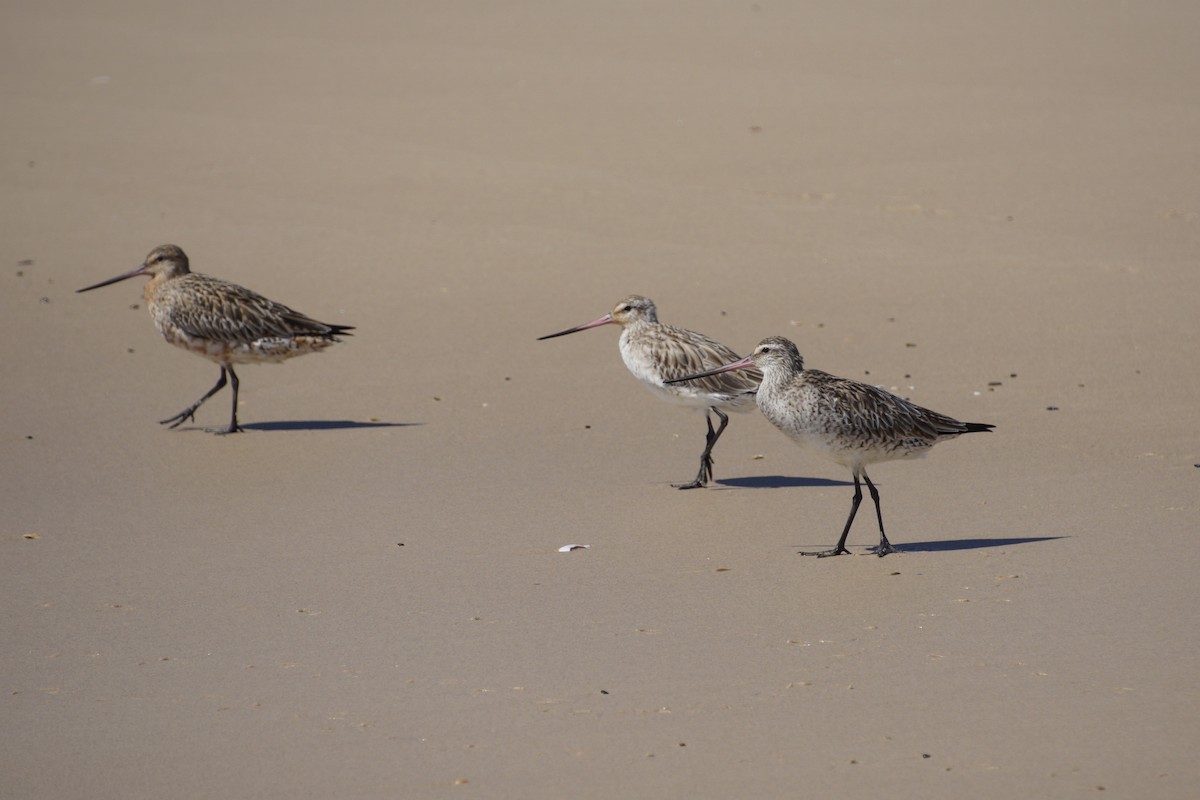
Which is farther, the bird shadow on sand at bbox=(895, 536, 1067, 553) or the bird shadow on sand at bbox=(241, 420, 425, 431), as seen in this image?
the bird shadow on sand at bbox=(241, 420, 425, 431)

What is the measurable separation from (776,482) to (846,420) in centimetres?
163

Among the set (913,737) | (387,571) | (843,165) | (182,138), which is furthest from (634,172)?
(913,737)

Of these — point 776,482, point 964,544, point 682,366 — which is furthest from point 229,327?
point 964,544

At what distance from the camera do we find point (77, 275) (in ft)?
42.5

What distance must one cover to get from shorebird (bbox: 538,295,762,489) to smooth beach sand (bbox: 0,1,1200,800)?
346 millimetres

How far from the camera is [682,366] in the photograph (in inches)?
356

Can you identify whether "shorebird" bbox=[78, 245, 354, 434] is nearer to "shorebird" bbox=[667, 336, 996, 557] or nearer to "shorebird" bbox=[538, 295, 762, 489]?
"shorebird" bbox=[538, 295, 762, 489]

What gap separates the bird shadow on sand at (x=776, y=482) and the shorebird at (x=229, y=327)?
2.88 meters

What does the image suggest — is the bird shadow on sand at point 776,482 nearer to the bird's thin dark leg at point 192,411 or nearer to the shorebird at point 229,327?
the shorebird at point 229,327

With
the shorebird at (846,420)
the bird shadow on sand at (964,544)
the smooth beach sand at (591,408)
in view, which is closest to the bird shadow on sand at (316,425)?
the smooth beach sand at (591,408)

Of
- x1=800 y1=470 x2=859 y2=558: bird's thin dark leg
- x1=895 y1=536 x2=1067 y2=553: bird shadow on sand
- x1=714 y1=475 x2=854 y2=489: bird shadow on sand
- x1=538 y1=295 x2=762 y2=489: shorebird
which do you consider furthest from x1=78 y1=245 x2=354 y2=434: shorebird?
x1=895 y1=536 x2=1067 y2=553: bird shadow on sand

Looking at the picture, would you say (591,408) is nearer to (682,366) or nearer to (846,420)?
(682,366)

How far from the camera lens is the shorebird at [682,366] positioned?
28.7ft

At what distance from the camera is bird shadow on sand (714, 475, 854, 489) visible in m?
8.64
